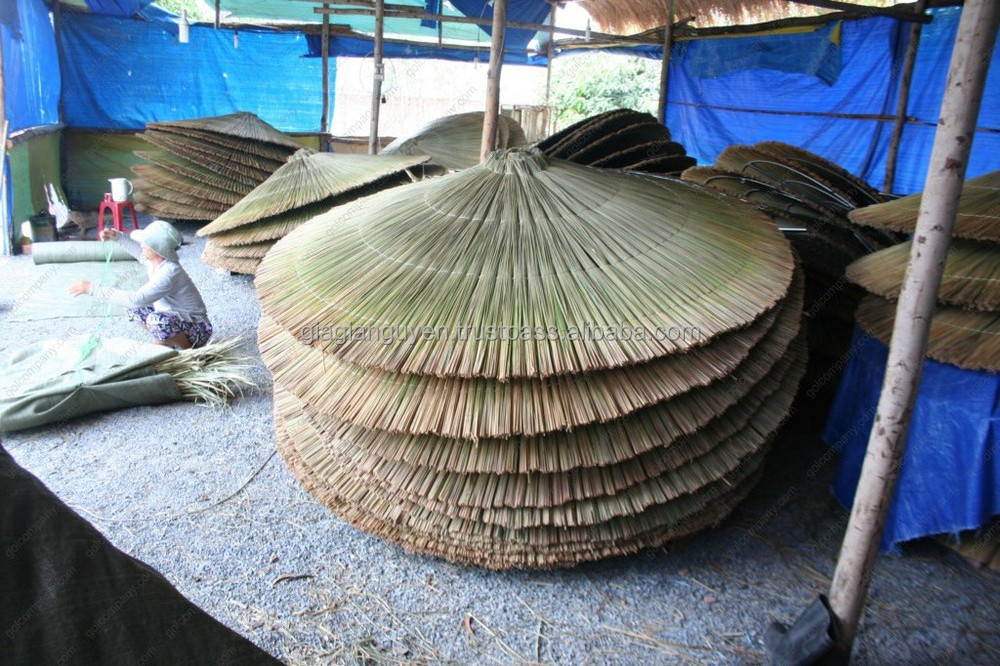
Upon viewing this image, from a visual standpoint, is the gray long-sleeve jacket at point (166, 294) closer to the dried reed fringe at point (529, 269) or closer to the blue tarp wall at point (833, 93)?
the dried reed fringe at point (529, 269)

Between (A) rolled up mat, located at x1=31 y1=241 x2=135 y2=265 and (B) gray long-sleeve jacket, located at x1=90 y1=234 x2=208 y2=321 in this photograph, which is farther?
(A) rolled up mat, located at x1=31 y1=241 x2=135 y2=265

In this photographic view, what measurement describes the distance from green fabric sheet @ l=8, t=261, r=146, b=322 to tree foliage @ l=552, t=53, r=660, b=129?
10.2 metres

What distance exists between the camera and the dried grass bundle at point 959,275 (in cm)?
218

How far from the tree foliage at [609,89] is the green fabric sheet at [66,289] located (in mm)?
10157

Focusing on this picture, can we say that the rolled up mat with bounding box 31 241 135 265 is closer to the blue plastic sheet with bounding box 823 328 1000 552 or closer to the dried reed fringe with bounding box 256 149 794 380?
the dried reed fringe with bounding box 256 149 794 380

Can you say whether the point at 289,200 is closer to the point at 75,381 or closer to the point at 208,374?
the point at 208,374

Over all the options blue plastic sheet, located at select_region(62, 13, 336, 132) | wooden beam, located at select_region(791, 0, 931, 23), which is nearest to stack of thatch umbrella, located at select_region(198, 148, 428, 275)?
wooden beam, located at select_region(791, 0, 931, 23)

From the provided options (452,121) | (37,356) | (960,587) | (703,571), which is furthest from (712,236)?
(452,121)

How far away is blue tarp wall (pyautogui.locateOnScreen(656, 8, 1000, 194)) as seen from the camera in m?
5.37

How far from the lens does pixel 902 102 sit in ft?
18.1

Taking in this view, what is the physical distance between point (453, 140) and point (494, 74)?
4.07 meters

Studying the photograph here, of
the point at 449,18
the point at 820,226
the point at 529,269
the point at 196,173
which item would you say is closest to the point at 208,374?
the point at 529,269

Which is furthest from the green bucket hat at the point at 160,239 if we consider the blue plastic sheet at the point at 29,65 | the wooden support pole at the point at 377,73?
the blue plastic sheet at the point at 29,65

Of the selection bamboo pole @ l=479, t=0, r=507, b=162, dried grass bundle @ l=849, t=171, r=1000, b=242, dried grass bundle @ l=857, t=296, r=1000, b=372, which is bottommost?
dried grass bundle @ l=857, t=296, r=1000, b=372
